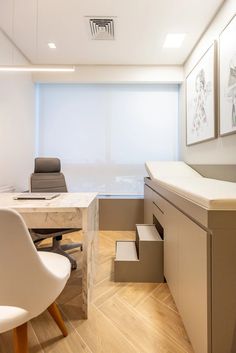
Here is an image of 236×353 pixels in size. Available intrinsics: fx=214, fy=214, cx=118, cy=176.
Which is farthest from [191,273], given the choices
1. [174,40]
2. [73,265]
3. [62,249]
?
[174,40]

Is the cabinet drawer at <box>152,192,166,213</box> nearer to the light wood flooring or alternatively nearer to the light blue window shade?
the light wood flooring

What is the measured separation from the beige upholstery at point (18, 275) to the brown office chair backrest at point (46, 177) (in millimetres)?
1786

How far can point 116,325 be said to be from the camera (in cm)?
145

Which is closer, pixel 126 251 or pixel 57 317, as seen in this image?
pixel 57 317

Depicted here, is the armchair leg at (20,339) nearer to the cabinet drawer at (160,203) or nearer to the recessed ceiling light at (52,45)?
the cabinet drawer at (160,203)

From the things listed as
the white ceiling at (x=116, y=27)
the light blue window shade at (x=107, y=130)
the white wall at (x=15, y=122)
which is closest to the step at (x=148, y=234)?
the light blue window shade at (x=107, y=130)

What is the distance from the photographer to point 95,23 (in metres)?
2.62

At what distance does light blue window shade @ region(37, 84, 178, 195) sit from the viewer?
3885mm

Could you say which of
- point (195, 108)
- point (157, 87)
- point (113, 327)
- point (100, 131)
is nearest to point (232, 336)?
point (113, 327)

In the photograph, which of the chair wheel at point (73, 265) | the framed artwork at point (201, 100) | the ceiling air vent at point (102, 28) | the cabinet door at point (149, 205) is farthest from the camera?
the cabinet door at point (149, 205)

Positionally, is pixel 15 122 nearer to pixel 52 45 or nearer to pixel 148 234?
pixel 52 45

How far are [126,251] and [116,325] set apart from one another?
814 millimetres

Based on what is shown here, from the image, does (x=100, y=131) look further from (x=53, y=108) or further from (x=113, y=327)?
(x=113, y=327)

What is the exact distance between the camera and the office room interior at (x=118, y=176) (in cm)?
95
